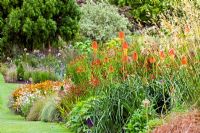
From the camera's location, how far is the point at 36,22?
19.4 metres

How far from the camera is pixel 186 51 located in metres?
8.85

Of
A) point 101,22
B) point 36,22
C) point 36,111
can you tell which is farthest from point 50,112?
point 101,22

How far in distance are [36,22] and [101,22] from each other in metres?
4.21

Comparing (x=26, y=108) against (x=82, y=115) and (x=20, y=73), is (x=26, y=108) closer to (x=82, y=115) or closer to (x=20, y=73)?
(x=82, y=115)

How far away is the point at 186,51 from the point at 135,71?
1239mm

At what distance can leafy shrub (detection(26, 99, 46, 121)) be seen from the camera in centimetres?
1154

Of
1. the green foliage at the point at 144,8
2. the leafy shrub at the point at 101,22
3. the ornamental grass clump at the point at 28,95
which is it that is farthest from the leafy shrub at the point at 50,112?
the green foliage at the point at 144,8

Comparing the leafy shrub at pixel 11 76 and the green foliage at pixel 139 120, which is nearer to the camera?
the green foliage at pixel 139 120

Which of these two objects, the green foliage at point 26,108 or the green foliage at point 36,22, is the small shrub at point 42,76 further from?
the green foliage at point 26,108

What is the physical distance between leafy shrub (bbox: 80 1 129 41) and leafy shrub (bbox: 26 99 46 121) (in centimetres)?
1077

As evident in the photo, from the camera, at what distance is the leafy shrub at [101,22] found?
73.8 feet

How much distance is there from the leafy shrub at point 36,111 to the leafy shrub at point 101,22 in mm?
10771

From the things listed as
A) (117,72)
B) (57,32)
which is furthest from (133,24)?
(117,72)

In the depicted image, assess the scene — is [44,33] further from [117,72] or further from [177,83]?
[177,83]
